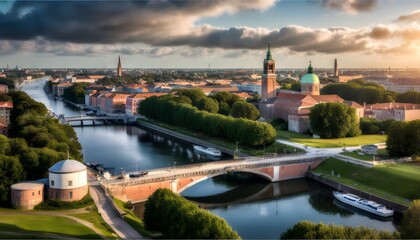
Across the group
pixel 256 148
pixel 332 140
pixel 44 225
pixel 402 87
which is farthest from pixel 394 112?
pixel 402 87

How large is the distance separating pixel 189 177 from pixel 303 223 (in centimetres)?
2387

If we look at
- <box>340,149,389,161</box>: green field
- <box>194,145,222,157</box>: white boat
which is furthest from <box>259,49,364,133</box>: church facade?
<box>340,149,389,161</box>: green field

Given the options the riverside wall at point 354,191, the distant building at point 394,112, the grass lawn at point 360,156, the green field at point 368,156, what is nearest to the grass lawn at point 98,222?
the riverside wall at point 354,191

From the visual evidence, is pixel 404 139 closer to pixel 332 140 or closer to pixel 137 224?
pixel 332 140

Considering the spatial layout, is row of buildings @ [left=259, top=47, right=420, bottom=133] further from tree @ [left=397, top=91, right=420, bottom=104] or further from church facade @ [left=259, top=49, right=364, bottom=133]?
tree @ [left=397, top=91, right=420, bottom=104]

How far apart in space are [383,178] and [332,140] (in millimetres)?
24822

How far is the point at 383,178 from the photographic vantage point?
175 feet

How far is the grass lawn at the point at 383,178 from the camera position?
161 feet

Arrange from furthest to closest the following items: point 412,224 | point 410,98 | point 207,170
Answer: point 410,98 < point 207,170 < point 412,224

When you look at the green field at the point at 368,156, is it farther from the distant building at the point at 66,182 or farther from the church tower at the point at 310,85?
the church tower at the point at 310,85

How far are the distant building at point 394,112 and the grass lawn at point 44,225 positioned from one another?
7527 cm

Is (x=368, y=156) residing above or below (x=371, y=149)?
below

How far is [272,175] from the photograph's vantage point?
59312 millimetres

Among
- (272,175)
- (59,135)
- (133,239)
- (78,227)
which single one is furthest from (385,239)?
(59,135)
